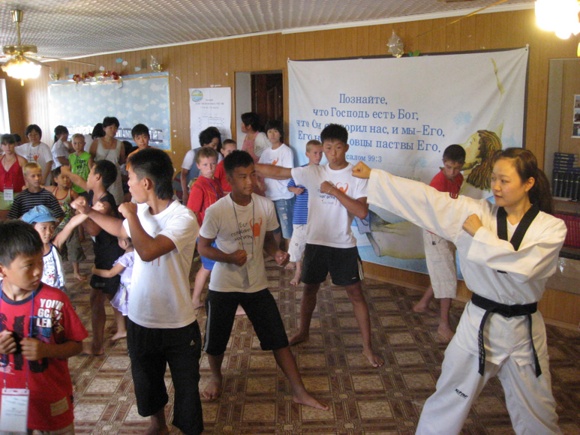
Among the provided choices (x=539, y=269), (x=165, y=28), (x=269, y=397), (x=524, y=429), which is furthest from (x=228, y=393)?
(x=165, y=28)

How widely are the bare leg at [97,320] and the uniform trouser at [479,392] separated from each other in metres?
2.31

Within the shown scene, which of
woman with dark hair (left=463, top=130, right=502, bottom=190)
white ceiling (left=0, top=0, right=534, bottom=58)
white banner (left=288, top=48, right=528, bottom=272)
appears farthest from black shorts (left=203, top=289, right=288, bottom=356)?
woman with dark hair (left=463, top=130, right=502, bottom=190)

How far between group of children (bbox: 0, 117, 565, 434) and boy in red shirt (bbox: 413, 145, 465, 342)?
59.8 inches

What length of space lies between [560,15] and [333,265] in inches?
84.8

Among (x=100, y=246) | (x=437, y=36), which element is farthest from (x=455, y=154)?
(x=100, y=246)

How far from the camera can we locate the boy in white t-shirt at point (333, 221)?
3604mm

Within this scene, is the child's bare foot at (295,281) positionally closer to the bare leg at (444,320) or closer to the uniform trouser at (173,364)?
the bare leg at (444,320)

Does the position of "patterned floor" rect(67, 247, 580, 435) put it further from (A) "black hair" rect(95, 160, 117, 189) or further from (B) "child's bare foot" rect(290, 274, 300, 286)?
(A) "black hair" rect(95, 160, 117, 189)

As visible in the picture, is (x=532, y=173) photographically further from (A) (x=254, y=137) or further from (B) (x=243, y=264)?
(A) (x=254, y=137)

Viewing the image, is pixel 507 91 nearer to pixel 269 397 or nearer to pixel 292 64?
pixel 292 64

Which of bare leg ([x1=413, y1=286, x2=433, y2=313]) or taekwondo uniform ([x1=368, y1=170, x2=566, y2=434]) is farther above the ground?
taekwondo uniform ([x1=368, y1=170, x2=566, y2=434])

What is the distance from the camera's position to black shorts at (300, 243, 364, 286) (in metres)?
3.67

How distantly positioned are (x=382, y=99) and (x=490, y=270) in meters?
3.26

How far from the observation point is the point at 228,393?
3.45m
